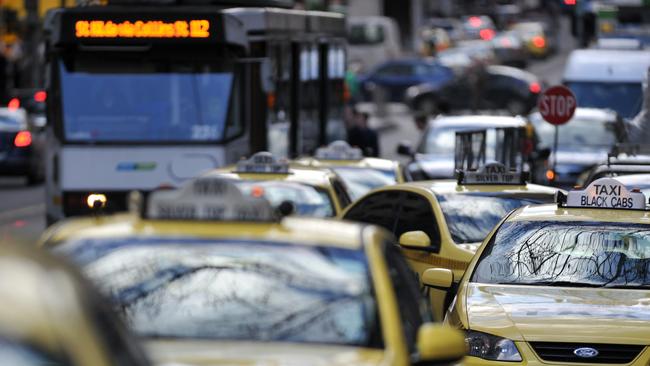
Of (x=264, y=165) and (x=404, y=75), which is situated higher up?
(x=264, y=165)

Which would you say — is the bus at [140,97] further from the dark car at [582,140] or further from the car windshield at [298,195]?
the dark car at [582,140]

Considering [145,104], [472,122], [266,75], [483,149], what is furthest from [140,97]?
[472,122]

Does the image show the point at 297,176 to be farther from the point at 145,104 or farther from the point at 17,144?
the point at 17,144

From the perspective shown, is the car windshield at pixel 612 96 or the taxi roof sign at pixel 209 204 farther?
the car windshield at pixel 612 96

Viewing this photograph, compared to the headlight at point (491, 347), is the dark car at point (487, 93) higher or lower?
lower

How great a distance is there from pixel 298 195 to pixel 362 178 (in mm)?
3361

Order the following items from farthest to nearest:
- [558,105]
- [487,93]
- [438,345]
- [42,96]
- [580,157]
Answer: [487,93] → [580,157] → [42,96] → [558,105] → [438,345]

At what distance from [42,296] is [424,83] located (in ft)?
175

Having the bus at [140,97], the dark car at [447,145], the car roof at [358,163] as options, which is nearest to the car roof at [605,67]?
the dark car at [447,145]

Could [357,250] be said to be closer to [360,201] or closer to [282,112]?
[360,201]

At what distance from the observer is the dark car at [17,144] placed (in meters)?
32.2

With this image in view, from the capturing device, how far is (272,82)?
67.3 feet

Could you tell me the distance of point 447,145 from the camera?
24266 millimetres

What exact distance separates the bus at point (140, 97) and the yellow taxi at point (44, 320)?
14608mm
